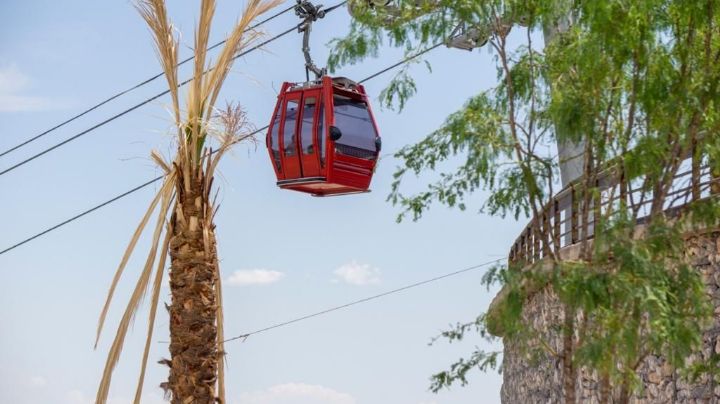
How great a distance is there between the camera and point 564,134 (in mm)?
9312

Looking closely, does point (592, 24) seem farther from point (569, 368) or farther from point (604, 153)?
point (569, 368)

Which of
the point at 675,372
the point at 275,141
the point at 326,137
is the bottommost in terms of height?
the point at 675,372

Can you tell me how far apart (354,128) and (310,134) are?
555 millimetres

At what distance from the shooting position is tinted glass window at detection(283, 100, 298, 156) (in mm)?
14748

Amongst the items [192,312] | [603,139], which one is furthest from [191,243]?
[603,139]

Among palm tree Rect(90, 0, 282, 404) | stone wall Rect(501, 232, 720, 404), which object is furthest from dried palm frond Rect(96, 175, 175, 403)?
stone wall Rect(501, 232, 720, 404)

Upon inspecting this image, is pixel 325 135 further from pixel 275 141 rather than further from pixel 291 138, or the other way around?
pixel 275 141

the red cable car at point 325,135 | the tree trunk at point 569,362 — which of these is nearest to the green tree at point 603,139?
the tree trunk at point 569,362

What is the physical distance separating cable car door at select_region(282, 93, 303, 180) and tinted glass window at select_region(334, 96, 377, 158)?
19.7 inches

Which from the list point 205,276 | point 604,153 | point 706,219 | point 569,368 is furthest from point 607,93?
point 205,276

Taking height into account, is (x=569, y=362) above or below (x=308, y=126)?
below

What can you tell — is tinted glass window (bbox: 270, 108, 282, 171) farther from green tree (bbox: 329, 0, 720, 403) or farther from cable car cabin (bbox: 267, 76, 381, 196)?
green tree (bbox: 329, 0, 720, 403)

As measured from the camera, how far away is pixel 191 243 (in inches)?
456

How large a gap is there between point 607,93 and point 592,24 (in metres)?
0.71
